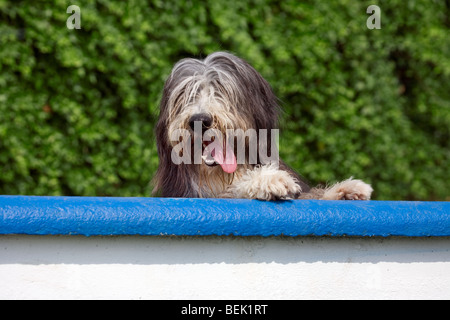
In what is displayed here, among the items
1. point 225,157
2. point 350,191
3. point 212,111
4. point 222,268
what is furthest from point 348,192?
point 222,268

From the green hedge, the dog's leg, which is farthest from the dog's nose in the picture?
the green hedge

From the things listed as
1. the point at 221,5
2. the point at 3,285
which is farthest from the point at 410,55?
the point at 3,285

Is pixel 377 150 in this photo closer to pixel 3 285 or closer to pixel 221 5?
pixel 221 5

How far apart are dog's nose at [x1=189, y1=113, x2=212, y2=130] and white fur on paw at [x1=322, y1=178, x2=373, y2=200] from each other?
29.7 inches

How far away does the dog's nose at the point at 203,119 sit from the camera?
3.06 meters

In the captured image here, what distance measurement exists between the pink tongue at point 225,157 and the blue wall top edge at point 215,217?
78cm

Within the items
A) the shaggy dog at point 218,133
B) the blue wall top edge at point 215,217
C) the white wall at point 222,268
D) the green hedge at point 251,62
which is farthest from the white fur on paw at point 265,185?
the green hedge at point 251,62

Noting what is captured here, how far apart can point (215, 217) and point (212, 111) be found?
37.7 inches

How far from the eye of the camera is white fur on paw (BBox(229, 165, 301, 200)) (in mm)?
2588

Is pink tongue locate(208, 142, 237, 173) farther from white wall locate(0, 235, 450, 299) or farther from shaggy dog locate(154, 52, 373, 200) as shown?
white wall locate(0, 235, 450, 299)

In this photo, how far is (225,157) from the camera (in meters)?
3.22

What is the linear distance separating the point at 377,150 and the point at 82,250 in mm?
4764

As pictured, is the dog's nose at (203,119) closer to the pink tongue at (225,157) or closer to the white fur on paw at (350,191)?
the pink tongue at (225,157)

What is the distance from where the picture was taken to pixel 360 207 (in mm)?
2441
